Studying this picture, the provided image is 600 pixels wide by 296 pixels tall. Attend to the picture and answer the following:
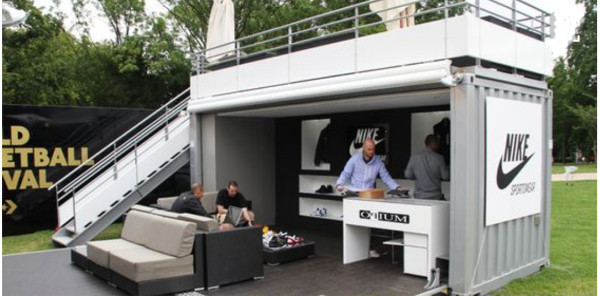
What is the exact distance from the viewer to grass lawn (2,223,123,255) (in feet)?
30.9

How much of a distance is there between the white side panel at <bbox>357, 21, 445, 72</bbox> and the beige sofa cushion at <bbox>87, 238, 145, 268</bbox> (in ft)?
13.0

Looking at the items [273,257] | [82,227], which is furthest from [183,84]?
[273,257]

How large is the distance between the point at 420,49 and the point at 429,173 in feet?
6.18

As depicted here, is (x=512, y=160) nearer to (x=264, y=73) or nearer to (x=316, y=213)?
(x=264, y=73)

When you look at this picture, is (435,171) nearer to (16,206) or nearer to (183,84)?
(16,206)

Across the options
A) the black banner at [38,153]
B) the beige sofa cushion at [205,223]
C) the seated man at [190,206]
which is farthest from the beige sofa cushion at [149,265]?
the black banner at [38,153]

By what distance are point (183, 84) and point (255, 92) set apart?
482 inches

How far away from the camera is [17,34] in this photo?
2041cm

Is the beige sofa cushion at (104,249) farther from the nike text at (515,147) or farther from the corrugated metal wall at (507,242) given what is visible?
the nike text at (515,147)

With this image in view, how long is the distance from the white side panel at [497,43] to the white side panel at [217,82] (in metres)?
4.65

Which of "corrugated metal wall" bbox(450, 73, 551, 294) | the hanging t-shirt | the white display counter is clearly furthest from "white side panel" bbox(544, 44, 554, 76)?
the white display counter

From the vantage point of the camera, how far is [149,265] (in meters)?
5.75

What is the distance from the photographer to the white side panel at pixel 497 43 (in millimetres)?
5992

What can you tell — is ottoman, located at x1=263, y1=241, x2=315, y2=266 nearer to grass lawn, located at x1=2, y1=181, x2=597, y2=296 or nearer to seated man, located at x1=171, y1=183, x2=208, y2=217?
seated man, located at x1=171, y1=183, x2=208, y2=217
